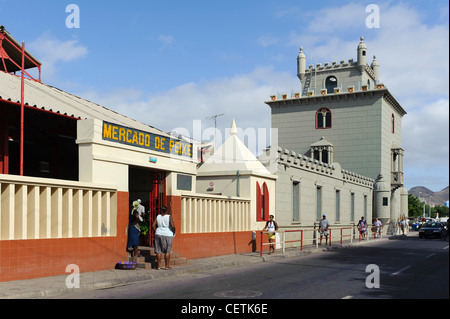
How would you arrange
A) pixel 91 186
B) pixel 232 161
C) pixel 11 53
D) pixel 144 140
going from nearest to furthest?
pixel 91 186
pixel 144 140
pixel 11 53
pixel 232 161

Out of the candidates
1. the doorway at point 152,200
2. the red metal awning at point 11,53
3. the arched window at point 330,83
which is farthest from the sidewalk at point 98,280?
the arched window at point 330,83

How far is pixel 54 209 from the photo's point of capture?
40.9 ft

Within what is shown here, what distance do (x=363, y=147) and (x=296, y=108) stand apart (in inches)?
296

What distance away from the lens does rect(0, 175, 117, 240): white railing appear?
36.9 feet

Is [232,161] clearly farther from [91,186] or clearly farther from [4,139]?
[4,139]

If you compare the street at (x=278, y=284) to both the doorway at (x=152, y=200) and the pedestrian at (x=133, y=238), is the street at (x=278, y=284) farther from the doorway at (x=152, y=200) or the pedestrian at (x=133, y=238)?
the doorway at (x=152, y=200)

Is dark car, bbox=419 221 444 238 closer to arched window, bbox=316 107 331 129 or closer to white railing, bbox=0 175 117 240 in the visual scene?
arched window, bbox=316 107 331 129

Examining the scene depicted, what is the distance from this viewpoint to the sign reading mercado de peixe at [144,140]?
1479cm

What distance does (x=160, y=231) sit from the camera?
14.0 m

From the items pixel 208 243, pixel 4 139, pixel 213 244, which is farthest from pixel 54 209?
pixel 213 244

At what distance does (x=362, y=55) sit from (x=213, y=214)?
109 ft

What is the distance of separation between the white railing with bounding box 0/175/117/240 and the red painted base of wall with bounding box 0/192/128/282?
7.4 inches

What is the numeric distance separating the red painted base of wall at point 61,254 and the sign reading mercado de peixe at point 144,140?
1763 mm
